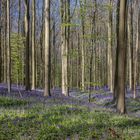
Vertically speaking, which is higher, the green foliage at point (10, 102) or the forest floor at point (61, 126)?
the forest floor at point (61, 126)

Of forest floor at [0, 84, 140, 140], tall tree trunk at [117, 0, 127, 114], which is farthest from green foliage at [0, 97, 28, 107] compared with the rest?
tall tree trunk at [117, 0, 127, 114]

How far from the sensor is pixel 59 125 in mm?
10383

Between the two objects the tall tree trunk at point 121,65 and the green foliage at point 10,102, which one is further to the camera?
the tall tree trunk at point 121,65

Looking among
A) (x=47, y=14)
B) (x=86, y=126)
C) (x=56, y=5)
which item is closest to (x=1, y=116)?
(x=86, y=126)

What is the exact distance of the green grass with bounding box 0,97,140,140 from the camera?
9.20 m

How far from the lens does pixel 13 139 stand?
28.4ft

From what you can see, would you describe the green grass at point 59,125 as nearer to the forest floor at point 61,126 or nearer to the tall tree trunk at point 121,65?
the forest floor at point 61,126

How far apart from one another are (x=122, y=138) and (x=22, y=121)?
323cm

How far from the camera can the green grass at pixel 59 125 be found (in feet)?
30.2

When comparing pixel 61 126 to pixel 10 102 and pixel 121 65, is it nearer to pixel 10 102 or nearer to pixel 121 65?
pixel 10 102

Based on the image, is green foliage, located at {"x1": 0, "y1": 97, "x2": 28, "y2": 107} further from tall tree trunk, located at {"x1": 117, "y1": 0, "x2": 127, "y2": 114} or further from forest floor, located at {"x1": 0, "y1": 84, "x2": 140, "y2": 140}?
tall tree trunk, located at {"x1": 117, "y1": 0, "x2": 127, "y2": 114}

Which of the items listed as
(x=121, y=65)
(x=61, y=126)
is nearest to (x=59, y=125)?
(x=61, y=126)

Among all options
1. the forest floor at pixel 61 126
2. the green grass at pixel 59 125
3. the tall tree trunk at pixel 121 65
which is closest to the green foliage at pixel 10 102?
the forest floor at pixel 61 126

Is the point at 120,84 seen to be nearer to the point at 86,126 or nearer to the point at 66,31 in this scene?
the point at 86,126
